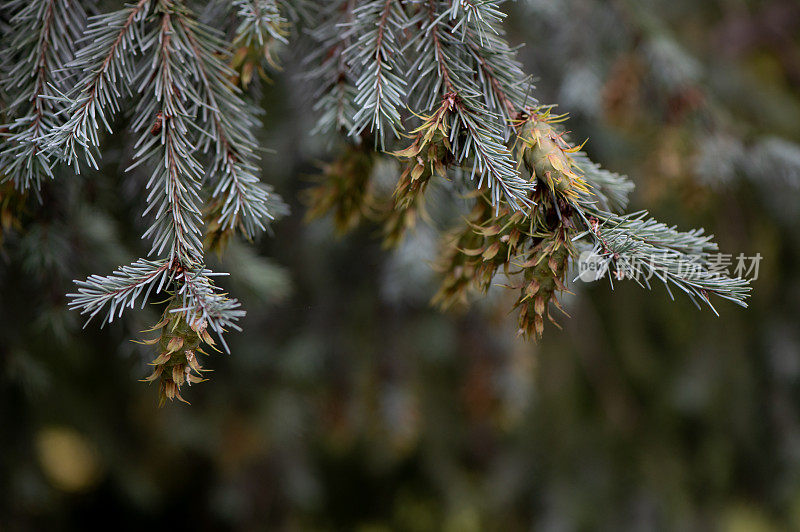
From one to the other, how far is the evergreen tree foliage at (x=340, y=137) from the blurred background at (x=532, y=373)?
2.11 ft

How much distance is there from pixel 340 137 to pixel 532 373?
1.56 m

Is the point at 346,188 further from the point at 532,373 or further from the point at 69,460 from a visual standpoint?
the point at 69,460

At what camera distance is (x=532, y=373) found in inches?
82.0

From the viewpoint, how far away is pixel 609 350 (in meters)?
2.19

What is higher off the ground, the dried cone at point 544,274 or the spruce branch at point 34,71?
the dried cone at point 544,274

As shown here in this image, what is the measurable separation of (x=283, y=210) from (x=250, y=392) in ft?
4.64

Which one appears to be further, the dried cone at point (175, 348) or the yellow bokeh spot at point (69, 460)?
the yellow bokeh spot at point (69, 460)

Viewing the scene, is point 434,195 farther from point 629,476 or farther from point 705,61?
point 629,476

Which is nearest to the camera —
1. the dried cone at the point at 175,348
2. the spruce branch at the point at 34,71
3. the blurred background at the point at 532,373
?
the dried cone at the point at 175,348

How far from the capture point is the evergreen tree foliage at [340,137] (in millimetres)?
560

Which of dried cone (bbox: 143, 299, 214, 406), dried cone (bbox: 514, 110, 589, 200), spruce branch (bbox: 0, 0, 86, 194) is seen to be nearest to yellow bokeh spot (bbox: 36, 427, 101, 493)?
spruce branch (bbox: 0, 0, 86, 194)

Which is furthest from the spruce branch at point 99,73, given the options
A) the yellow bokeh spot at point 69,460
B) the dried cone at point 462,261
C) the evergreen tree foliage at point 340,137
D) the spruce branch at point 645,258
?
the yellow bokeh spot at point 69,460

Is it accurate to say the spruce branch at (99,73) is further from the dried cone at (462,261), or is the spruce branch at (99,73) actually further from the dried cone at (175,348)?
the dried cone at (462,261)

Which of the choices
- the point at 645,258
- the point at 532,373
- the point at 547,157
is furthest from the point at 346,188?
the point at 532,373
